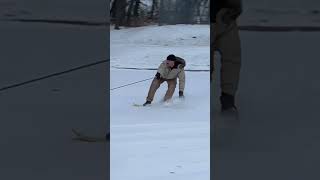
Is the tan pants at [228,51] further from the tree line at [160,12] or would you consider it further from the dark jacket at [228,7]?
the tree line at [160,12]

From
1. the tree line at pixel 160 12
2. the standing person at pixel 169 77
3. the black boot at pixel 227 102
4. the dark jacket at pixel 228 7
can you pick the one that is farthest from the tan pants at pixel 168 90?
the tree line at pixel 160 12

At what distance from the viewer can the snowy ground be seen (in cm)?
274

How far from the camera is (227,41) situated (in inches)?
81.0

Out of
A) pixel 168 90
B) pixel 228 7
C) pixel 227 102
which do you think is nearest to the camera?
pixel 228 7

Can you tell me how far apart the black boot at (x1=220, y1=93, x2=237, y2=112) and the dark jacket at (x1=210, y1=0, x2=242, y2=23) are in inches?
11.7

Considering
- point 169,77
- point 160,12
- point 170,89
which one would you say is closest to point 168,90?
point 170,89

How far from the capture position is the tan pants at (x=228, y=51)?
2.04 metres

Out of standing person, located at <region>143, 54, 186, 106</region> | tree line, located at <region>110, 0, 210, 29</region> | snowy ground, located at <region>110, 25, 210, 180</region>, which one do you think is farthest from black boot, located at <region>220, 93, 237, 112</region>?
tree line, located at <region>110, 0, 210, 29</region>

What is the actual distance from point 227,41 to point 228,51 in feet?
0.13

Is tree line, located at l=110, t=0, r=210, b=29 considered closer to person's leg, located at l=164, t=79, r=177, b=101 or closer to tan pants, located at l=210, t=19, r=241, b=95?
person's leg, located at l=164, t=79, r=177, b=101

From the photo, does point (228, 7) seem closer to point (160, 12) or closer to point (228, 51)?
point (228, 51)
